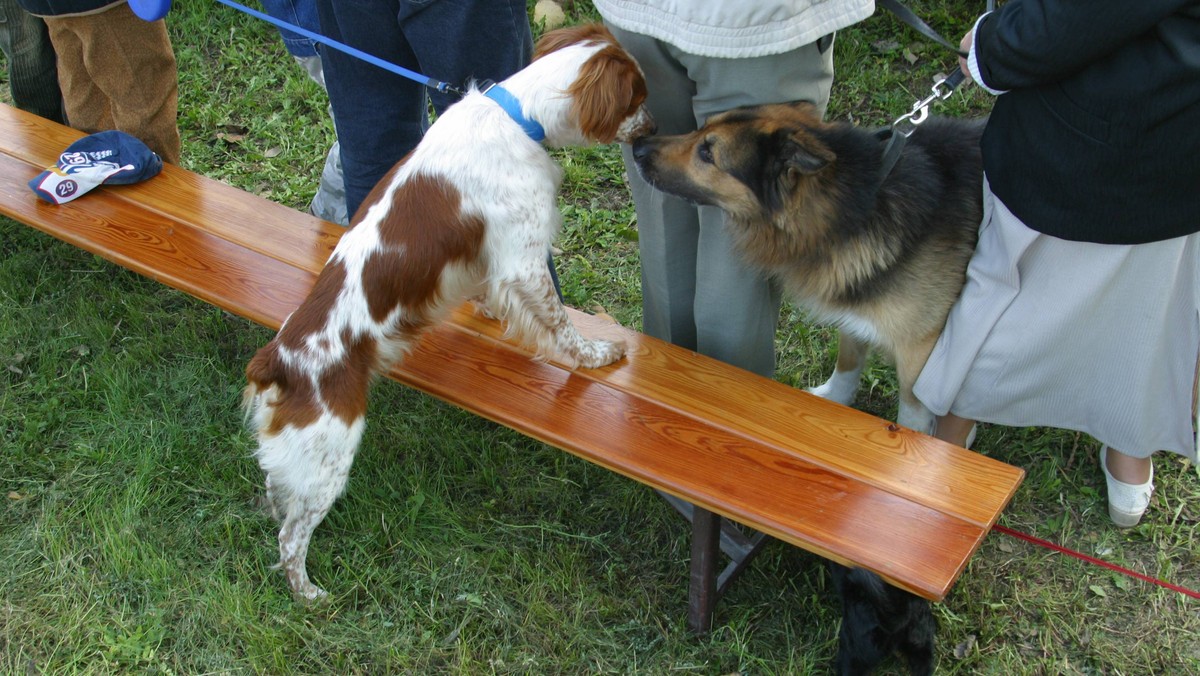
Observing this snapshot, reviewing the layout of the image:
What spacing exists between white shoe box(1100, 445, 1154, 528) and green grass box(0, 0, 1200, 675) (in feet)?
0.22

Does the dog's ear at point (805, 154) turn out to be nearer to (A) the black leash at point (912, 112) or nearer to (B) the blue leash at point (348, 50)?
(A) the black leash at point (912, 112)

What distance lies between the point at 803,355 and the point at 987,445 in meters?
0.88

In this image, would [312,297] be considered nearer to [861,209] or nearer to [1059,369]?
[861,209]

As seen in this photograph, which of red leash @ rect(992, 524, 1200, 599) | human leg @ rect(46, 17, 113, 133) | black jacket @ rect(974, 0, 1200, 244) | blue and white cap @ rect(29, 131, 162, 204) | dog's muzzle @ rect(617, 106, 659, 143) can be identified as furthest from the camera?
human leg @ rect(46, 17, 113, 133)

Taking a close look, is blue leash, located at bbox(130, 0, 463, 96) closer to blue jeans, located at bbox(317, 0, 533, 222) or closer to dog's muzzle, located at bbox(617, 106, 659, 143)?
blue jeans, located at bbox(317, 0, 533, 222)

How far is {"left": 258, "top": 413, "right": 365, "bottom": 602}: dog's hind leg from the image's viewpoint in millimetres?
2883

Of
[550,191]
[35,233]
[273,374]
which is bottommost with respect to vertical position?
[35,233]

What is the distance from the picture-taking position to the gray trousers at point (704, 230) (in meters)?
2.78

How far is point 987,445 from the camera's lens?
3781mm

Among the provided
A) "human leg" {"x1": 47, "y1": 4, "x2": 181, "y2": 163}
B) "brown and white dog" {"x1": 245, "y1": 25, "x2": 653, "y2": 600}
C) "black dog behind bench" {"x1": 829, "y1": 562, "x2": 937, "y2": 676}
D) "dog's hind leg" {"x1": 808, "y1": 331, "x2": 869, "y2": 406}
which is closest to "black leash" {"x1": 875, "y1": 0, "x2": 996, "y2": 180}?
"brown and white dog" {"x1": 245, "y1": 25, "x2": 653, "y2": 600}

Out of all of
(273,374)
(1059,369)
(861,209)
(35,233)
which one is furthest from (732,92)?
(35,233)

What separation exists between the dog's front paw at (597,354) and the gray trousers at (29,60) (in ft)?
11.8

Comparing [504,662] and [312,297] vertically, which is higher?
[312,297]

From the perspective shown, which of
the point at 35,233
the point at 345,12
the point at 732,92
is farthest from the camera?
the point at 35,233
